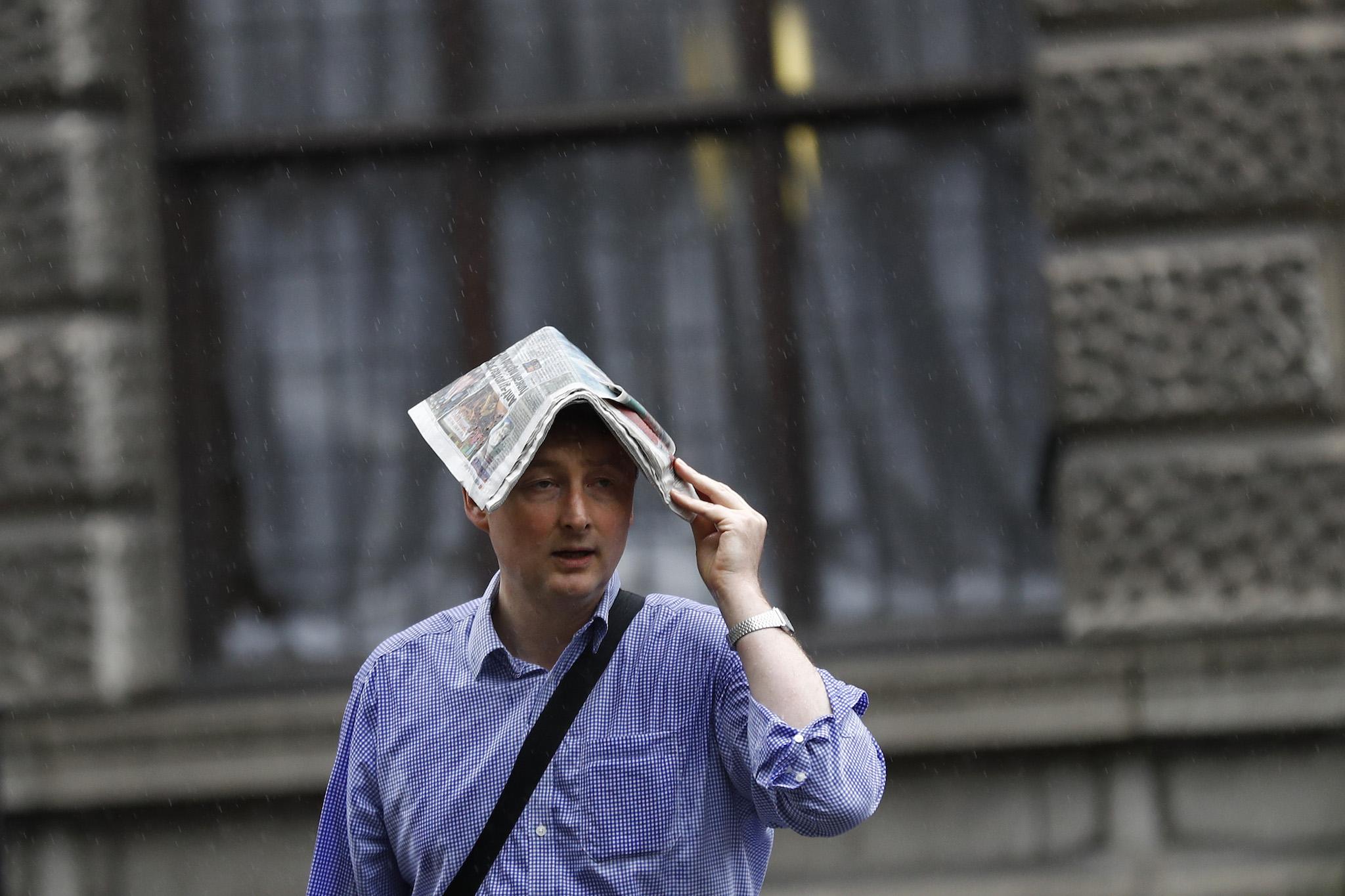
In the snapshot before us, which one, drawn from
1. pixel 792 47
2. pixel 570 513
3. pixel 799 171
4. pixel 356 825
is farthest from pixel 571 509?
pixel 792 47

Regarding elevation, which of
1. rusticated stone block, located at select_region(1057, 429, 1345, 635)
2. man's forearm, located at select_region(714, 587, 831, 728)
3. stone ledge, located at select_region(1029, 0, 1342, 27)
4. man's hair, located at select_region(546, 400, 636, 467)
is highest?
stone ledge, located at select_region(1029, 0, 1342, 27)

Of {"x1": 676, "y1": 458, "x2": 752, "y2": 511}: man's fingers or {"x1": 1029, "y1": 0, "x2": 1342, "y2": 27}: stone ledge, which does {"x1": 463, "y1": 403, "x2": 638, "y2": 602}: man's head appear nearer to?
{"x1": 676, "y1": 458, "x2": 752, "y2": 511}: man's fingers

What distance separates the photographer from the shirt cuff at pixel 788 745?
2.09 meters

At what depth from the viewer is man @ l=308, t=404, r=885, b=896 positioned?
2162mm

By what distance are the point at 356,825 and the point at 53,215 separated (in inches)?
125

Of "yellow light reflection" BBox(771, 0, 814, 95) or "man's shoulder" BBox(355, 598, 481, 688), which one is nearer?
"man's shoulder" BBox(355, 598, 481, 688)

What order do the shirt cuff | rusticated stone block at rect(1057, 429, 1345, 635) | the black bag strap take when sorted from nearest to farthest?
the shirt cuff, the black bag strap, rusticated stone block at rect(1057, 429, 1345, 635)

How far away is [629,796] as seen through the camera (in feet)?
7.24

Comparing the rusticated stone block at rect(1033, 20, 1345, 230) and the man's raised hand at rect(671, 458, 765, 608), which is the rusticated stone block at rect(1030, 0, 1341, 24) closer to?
the rusticated stone block at rect(1033, 20, 1345, 230)

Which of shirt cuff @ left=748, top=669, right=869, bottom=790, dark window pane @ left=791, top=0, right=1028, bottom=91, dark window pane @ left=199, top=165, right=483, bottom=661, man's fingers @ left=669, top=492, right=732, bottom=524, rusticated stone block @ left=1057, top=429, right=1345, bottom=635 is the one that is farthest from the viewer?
dark window pane @ left=199, top=165, right=483, bottom=661

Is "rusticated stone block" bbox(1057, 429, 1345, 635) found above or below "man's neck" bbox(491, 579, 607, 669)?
below

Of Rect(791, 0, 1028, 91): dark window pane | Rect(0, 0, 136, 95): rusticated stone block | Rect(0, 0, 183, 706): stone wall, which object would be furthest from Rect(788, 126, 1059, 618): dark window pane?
Rect(0, 0, 136, 95): rusticated stone block

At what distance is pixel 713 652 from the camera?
233 centimetres

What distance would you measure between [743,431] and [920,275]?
2.70 ft
